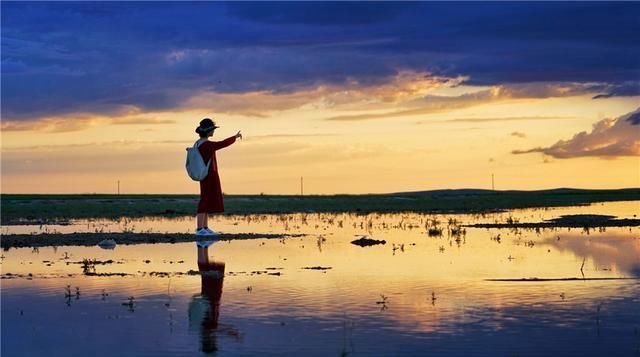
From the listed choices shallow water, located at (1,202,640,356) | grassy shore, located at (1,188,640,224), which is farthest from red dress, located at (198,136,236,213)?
grassy shore, located at (1,188,640,224)

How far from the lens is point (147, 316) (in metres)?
14.3

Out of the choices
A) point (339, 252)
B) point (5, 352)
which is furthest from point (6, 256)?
point (5, 352)

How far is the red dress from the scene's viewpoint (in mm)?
30609

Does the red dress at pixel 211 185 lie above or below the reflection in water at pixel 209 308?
above

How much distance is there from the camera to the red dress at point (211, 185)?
100ft

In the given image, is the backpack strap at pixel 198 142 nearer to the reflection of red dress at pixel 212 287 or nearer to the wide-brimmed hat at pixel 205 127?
the wide-brimmed hat at pixel 205 127

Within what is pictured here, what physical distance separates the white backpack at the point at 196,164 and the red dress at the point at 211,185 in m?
0.13

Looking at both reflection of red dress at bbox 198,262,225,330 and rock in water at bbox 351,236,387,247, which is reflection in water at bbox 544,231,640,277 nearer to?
rock in water at bbox 351,236,387,247

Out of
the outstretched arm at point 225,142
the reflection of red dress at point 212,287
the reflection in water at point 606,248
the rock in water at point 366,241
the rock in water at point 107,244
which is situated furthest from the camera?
the outstretched arm at point 225,142

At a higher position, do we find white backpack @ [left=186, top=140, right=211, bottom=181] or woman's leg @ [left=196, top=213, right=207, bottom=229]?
white backpack @ [left=186, top=140, right=211, bottom=181]

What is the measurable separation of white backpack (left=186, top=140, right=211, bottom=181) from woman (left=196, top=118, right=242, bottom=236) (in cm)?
12

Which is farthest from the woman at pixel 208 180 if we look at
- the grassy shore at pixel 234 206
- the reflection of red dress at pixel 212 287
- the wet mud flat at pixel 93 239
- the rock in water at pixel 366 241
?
the grassy shore at pixel 234 206

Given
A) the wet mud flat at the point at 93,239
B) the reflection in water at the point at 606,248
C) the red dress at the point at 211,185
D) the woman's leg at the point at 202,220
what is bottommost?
the reflection in water at the point at 606,248

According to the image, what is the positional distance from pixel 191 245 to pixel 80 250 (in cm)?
326
